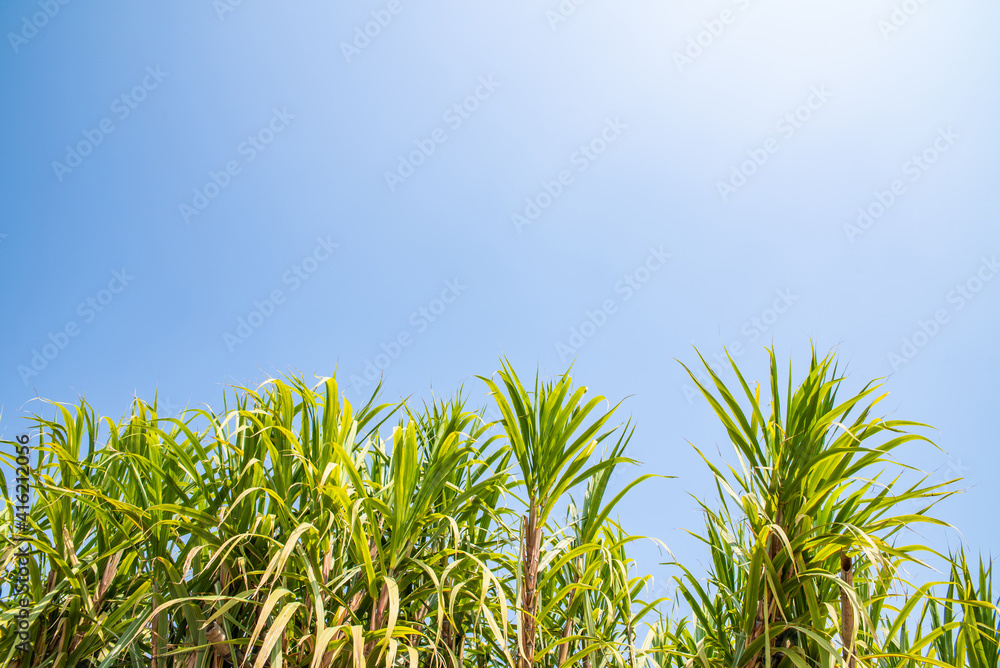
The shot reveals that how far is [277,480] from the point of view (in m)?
1.69

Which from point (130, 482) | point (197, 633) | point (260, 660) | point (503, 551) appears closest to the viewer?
point (260, 660)

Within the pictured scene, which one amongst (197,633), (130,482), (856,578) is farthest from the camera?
(130,482)

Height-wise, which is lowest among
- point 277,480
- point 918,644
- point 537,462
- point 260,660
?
point 260,660

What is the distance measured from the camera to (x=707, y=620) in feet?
5.87

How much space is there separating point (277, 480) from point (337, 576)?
31 cm

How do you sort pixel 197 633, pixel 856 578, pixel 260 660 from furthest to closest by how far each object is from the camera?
pixel 856 578 → pixel 197 633 → pixel 260 660

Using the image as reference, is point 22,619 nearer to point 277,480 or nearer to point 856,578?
point 277,480

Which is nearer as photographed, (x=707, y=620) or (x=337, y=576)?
(x=337, y=576)

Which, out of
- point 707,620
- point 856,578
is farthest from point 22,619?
point 856,578

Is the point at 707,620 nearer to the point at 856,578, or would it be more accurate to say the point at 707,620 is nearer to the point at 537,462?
the point at 856,578

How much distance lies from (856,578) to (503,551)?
1.01 m

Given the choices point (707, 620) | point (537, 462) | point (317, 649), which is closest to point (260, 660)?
point (317, 649)

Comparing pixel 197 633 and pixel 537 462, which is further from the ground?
pixel 537 462

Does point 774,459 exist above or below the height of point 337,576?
above
